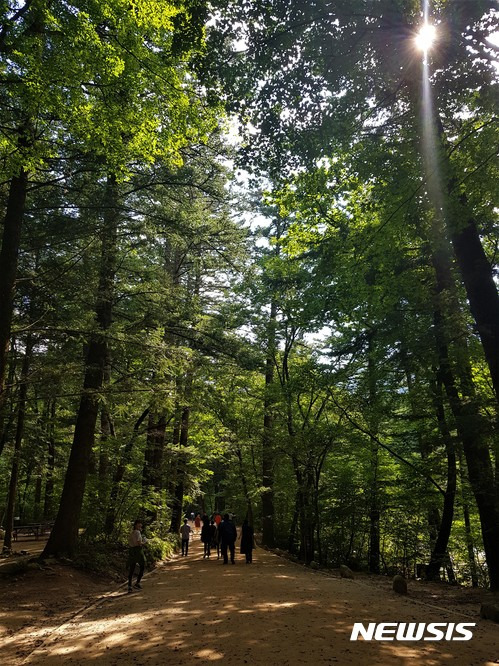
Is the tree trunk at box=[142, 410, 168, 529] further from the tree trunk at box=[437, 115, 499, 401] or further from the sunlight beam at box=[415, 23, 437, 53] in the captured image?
the sunlight beam at box=[415, 23, 437, 53]

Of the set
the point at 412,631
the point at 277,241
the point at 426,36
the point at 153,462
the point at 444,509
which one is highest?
the point at 277,241

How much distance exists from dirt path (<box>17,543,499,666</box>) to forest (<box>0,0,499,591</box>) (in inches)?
133

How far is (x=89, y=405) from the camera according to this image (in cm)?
1167

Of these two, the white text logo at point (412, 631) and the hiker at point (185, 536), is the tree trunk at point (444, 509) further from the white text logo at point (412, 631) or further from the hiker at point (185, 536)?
the hiker at point (185, 536)

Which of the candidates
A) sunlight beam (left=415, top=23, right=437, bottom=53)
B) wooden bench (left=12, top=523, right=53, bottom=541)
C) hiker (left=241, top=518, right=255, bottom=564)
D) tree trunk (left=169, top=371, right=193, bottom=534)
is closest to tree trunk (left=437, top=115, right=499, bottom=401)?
sunlight beam (left=415, top=23, right=437, bottom=53)

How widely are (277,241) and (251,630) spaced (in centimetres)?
1079

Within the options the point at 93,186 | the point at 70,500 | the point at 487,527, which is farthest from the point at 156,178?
the point at 487,527

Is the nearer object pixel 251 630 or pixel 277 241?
pixel 251 630

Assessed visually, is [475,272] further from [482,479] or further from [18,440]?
[18,440]

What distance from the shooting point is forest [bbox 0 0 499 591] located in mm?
7035

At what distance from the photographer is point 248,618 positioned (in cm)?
606

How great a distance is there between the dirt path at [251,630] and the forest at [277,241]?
3.38 m

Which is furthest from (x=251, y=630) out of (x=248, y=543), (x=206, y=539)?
(x=206, y=539)

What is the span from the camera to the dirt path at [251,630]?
4590mm
